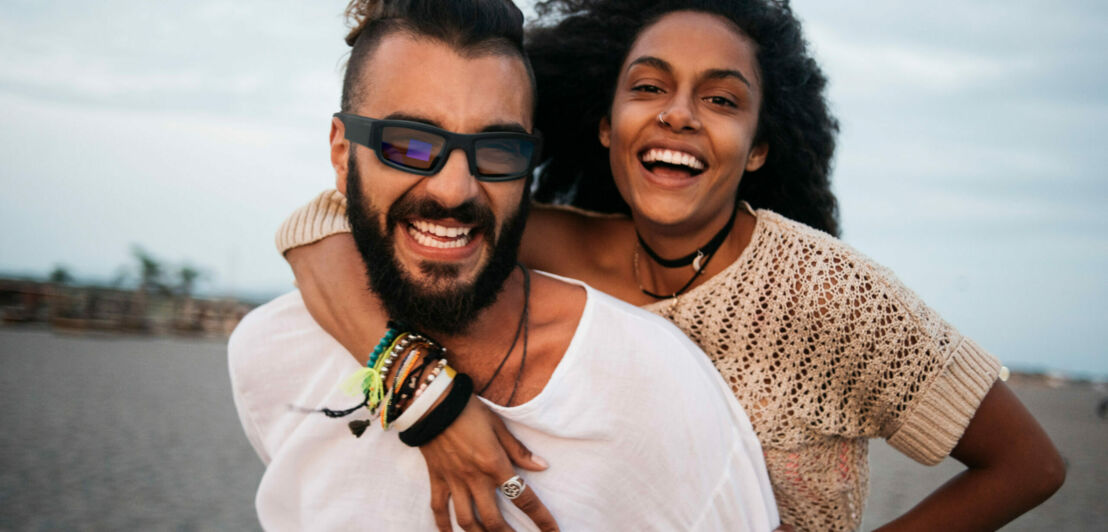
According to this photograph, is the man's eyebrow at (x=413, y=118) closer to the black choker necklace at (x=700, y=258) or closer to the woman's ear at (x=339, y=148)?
the woman's ear at (x=339, y=148)

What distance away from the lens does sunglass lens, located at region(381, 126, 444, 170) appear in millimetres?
2174

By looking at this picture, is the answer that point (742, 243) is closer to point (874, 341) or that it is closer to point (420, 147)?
point (874, 341)

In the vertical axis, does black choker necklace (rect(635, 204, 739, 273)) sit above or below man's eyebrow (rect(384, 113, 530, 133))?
below

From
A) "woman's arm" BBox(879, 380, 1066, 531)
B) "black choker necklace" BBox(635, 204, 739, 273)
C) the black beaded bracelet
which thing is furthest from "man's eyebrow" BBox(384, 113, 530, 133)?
"woman's arm" BBox(879, 380, 1066, 531)

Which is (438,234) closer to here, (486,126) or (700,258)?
(486,126)

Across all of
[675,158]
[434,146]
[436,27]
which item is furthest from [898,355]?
[436,27]

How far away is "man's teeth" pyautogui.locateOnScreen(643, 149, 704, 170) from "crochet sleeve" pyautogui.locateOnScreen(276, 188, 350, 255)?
4.06 feet

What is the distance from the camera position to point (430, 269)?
2270 mm

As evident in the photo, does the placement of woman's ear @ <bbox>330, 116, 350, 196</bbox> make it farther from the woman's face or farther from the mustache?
the woman's face

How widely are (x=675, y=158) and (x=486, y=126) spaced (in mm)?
855

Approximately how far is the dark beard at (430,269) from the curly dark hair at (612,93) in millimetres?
1352

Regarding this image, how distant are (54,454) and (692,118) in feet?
35.8

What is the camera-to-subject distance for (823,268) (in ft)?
8.37

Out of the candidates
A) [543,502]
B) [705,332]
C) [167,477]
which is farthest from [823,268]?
[167,477]
